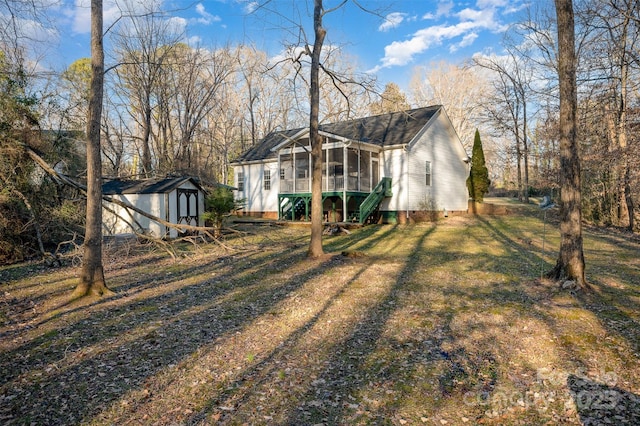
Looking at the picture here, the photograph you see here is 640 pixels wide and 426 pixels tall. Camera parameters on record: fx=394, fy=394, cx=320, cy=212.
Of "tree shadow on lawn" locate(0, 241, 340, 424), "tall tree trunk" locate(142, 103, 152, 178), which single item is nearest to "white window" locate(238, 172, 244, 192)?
"tall tree trunk" locate(142, 103, 152, 178)

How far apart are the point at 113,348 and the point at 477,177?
24515 mm

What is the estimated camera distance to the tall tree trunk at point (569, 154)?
747 centimetres

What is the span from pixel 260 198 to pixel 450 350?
2157cm

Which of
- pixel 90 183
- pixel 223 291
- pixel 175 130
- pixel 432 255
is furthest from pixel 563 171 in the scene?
pixel 175 130

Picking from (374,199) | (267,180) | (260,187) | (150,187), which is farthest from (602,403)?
(260,187)

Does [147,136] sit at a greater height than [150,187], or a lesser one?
greater

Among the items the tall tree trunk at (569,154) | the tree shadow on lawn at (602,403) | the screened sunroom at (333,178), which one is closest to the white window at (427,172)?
the screened sunroom at (333,178)

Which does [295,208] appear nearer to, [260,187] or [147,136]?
[260,187]

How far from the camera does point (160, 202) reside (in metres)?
18.5

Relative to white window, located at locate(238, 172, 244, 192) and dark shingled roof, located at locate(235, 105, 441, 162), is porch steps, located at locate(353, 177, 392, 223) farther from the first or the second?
white window, located at locate(238, 172, 244, 192)

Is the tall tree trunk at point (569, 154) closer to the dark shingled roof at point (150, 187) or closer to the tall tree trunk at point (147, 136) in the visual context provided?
the dark shingled roof at point (150, 187)

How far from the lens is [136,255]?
554 inches

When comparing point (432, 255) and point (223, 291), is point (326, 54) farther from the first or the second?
point (223, 291)

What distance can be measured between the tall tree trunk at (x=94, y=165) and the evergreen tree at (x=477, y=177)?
23.1m
